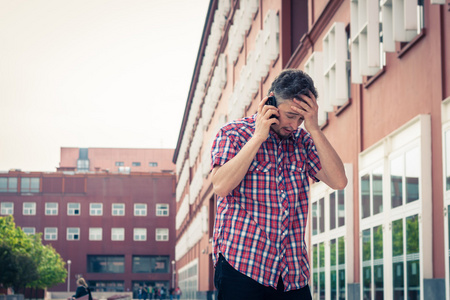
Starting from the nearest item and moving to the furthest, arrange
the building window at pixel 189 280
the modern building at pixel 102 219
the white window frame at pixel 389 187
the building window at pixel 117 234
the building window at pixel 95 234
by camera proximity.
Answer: the white window frame at pixel 389 187
the building window at pixel 189 280
the modern building at pixel 102 219
the building window at pixel 95 234
the building window at pixel 117 234

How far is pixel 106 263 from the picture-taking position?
9256 cm

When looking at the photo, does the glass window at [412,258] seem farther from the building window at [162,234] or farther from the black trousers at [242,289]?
the building window at [162,234]

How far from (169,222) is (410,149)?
8361 cm

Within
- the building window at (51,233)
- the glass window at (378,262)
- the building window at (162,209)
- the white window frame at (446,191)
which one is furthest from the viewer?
the building window at (162,209)

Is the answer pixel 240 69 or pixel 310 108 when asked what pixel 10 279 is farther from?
pixel 310 108

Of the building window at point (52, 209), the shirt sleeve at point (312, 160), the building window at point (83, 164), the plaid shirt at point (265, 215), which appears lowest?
the plaid shirt at point (265, 215)

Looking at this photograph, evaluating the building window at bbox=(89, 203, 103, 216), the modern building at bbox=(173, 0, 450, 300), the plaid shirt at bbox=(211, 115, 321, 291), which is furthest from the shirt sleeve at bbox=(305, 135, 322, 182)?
the building window at bbox=(89, 203, 103, 216)

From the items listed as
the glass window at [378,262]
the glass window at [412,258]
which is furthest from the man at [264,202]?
the glass window at [378,262]

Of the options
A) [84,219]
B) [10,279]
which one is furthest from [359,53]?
[84,219]

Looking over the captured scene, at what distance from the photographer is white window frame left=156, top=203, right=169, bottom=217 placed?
95812 millimetres

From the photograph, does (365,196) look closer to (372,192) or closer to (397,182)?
(372,192)

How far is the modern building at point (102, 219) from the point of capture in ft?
303

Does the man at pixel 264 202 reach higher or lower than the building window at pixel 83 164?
lower

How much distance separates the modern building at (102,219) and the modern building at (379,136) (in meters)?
68.2
